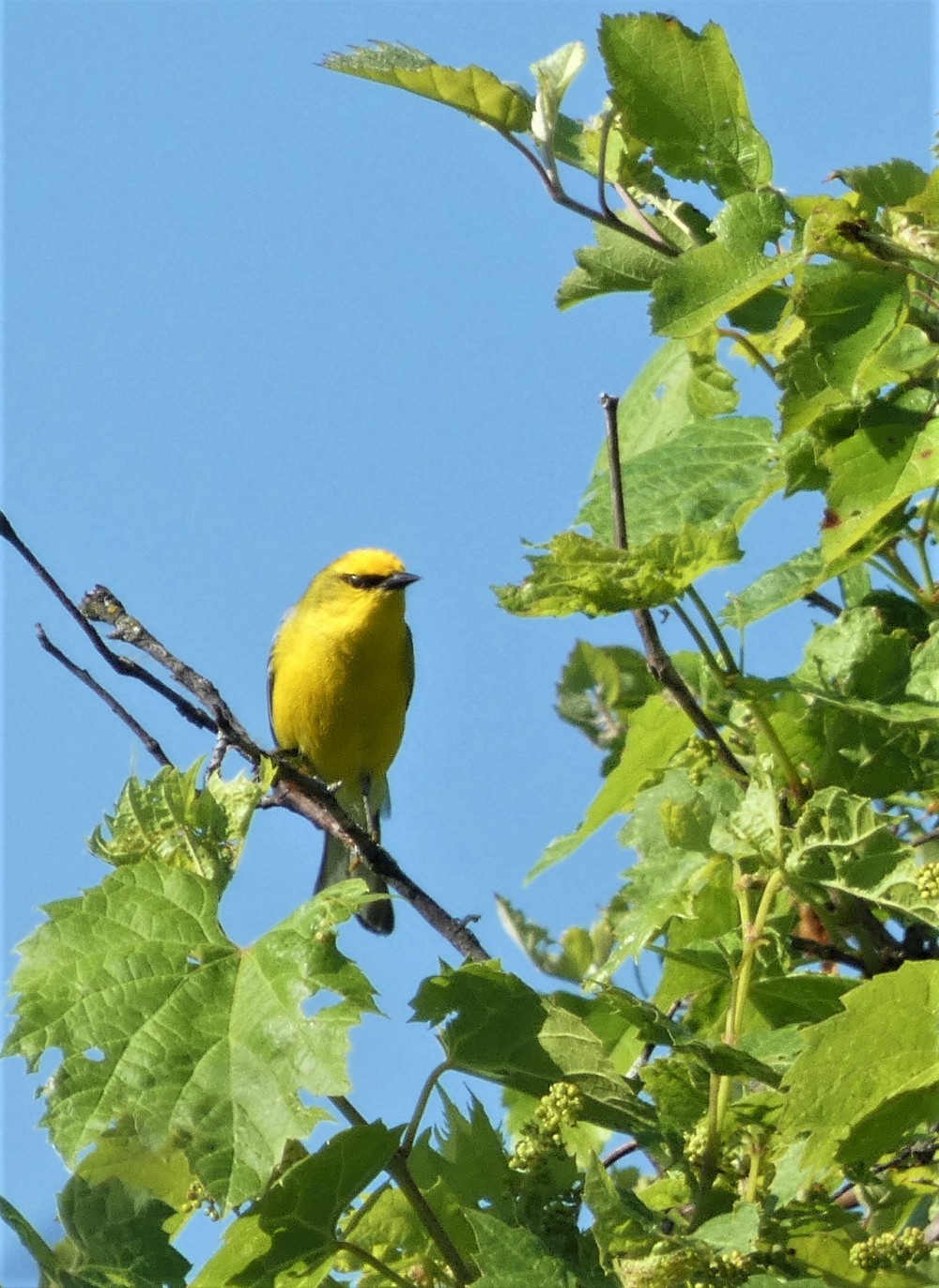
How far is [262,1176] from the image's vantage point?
188 cm

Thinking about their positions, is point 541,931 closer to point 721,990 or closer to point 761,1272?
point 721,990

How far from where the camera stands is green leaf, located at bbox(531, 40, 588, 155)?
265 cm

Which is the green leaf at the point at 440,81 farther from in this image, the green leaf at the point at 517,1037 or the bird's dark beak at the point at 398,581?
the bird's dark beak at the point at 398,581

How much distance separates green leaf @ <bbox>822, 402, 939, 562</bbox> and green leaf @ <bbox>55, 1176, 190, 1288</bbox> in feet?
4.26

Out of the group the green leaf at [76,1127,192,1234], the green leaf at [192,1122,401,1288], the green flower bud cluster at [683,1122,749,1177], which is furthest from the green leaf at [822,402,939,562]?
the green leaf at [76,1127,192,1234]

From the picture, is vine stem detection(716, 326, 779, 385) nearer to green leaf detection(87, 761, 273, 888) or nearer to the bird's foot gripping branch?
the bird's foot gripping branch

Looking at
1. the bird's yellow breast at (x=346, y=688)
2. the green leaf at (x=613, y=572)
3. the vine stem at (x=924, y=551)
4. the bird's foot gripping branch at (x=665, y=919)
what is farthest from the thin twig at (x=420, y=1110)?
the bird's yellow breast at (x=346, y=688)

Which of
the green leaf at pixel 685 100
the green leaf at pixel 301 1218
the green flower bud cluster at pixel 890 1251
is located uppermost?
the green leaf at pixel 685 100

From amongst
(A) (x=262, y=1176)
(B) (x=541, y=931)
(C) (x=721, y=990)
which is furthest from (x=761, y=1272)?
(B) (x=541, y=931)

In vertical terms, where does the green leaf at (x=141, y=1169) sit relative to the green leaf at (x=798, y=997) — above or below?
above

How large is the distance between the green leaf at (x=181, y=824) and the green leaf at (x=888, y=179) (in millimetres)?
1228

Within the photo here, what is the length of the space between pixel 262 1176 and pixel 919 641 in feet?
→ 4.89

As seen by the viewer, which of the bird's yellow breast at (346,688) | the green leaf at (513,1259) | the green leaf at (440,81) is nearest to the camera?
the green leaf at (513,1259)

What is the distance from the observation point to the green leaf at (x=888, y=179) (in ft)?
7.91
